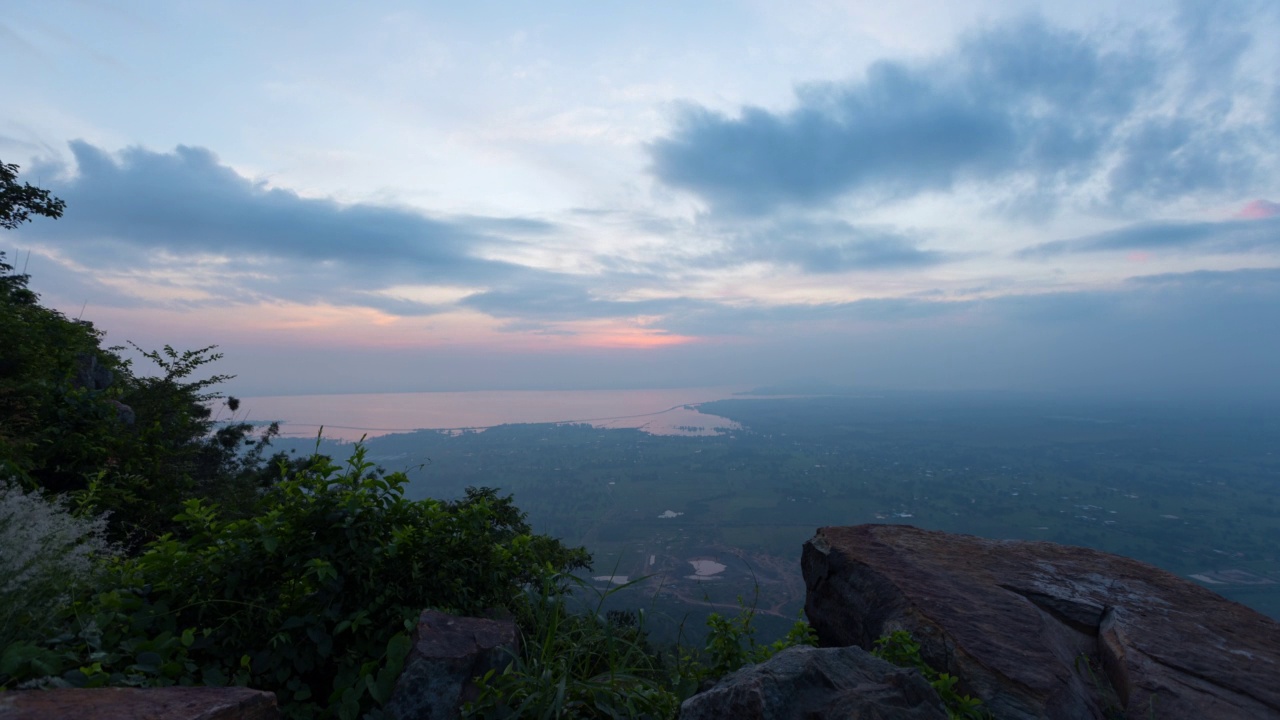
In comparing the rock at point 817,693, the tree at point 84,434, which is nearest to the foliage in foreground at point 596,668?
the rock at point 817,693

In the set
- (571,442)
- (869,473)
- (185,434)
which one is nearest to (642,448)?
(571,442)

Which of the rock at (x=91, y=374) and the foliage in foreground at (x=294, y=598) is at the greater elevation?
the rock at (x=91, y=374)

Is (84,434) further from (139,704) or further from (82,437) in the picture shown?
(139,704)

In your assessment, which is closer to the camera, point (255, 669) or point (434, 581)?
point (255, 669)

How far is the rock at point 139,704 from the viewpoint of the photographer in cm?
193

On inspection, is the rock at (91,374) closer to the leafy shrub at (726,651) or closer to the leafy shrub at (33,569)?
the leafy shrub at (33,569)

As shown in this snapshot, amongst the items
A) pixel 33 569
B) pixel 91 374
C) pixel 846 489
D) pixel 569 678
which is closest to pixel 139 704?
pixel 33 569

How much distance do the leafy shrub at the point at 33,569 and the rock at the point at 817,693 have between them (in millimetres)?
2949

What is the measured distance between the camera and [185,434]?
8.84m

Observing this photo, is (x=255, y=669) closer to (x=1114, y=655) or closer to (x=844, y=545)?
(x=844, y=545)

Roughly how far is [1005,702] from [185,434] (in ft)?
37.1

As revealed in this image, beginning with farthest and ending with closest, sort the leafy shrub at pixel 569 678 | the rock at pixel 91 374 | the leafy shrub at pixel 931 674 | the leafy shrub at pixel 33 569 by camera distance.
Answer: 1. the rock at pixel 91 374
2. the leafy shrub at pixel 931 674
3. the leafy shrub at pixel 569 678
4. the leafy shrub at pixel 33 569

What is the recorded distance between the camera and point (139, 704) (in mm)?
2131

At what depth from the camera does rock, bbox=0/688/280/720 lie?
6.33ft
